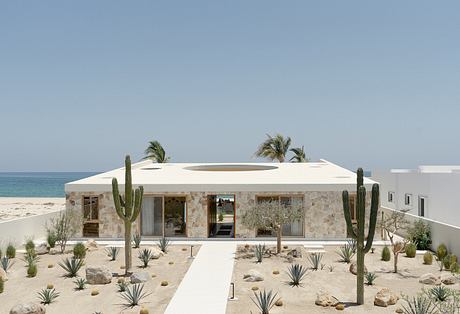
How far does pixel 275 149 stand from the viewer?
57.0 metres

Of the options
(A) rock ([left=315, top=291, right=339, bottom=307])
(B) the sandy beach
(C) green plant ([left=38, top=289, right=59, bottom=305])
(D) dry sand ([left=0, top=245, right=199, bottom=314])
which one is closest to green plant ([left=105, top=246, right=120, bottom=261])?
(D) dry sand ([left=0, top=245, right=199, bottom=314])

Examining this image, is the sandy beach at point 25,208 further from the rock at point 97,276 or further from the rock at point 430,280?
the rock at point 430,280

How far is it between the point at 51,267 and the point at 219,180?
1068 centimetres

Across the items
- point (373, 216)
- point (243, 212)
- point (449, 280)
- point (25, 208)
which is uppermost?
point (373, 216)

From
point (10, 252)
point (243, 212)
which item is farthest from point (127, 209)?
point (243, 212)

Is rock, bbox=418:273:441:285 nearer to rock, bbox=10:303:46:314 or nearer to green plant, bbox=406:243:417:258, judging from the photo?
green plant, bbox=406:243:417:258

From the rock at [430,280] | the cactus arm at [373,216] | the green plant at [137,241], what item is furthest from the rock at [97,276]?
the rock at [430,280]

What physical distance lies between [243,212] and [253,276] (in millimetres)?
8347

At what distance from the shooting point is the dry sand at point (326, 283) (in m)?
14.3

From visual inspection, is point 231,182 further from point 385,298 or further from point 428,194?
point 428,194

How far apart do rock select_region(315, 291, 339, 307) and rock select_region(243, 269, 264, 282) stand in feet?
10.1

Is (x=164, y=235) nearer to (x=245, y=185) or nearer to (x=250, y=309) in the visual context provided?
(x=245, y=185)

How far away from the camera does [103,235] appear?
2619cm

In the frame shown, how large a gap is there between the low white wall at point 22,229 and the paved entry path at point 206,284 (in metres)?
10.0
